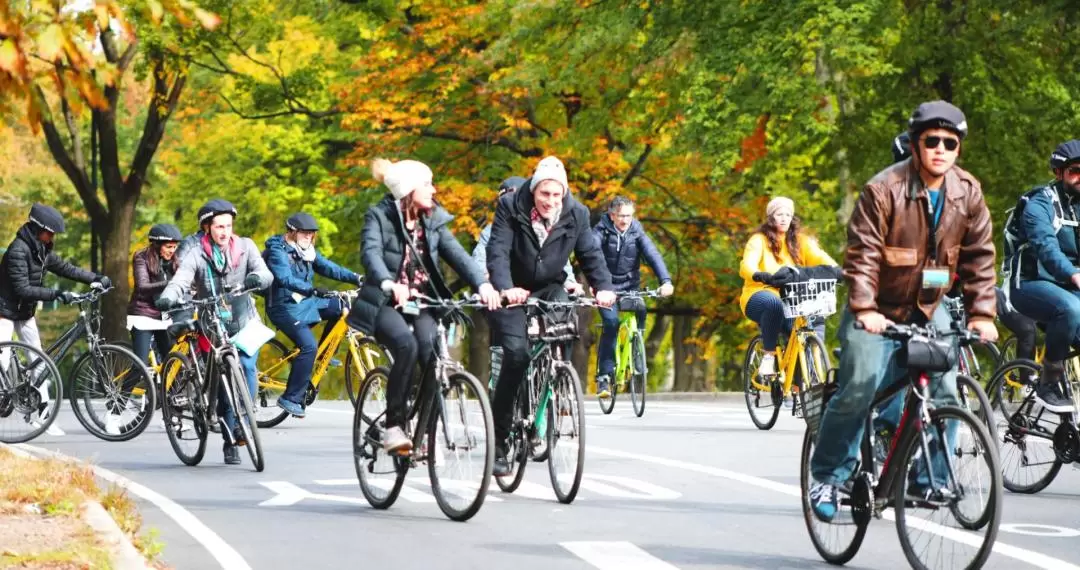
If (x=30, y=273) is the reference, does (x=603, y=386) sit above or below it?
below

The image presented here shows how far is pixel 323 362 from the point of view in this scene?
53.0 feet

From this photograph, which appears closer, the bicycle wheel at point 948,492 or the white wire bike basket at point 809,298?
the bicycle wheel at point 948,492

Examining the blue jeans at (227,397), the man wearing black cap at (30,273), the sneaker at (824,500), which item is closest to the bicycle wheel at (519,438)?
the blue jeans at (227,397)

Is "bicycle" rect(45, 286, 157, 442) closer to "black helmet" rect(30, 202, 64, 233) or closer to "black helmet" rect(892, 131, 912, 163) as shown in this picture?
"black helmet" rect(30, 202, 64, 233)

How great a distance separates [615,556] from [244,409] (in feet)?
14.3

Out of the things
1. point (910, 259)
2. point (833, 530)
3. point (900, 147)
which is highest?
point (900, 147)

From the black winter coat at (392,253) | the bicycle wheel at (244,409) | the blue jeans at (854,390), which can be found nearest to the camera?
the blue jeans at (854,390)

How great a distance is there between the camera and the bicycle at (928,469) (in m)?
6.66

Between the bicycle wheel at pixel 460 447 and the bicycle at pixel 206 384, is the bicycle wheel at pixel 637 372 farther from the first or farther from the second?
the bicycle wheel at pixel 460 447

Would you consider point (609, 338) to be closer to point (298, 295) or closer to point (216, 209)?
point (298, 295)

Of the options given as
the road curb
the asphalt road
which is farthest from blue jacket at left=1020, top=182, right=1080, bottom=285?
the road curb

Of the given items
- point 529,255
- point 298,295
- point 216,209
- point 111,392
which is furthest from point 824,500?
point 298,295

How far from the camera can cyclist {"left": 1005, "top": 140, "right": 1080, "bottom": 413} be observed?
388 inches

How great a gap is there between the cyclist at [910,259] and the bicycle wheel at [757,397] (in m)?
7.45
